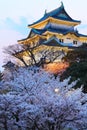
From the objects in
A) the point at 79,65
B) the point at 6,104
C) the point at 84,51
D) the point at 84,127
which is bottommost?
the point at 84,127

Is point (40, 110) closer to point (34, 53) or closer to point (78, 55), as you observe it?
point (78, 55)

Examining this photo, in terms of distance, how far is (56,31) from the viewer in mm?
46062

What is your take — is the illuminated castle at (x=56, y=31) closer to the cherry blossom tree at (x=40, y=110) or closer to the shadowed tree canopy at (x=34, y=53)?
the shadowed tree canopy at (x=34, y=53)

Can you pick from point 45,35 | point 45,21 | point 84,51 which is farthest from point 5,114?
point 45,21

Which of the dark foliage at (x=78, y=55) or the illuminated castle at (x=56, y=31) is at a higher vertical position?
the illuminated castle at (x=56, y=31)

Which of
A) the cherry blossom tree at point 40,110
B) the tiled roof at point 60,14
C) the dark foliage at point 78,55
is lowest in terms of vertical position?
the cherry blossom tree at point 40,110

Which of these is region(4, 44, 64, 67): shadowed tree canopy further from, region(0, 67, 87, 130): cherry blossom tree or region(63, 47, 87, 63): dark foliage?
region(0, 67, 87, 130): cherry blossom tree

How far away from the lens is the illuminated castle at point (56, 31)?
147ft

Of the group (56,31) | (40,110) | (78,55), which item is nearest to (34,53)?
(56,31)

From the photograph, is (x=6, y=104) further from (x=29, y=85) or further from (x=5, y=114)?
(x=29, y=85)

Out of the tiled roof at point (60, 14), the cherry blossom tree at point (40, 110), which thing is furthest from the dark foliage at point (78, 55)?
the tiled roof at point (60, 14)

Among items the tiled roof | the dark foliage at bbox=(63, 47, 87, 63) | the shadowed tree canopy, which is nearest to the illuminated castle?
the tiled roof

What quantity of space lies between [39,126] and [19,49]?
3219 centimetres

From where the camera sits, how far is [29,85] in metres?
9.97
